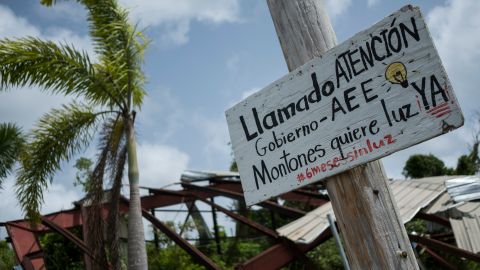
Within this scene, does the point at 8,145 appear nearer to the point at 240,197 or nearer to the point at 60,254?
the point at 60,254

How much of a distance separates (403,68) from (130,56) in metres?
8.17

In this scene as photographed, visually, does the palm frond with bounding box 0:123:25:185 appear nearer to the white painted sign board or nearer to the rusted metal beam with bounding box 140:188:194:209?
the rusted metal beam with bounding box 140:188:194:209

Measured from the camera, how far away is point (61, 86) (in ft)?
28.4

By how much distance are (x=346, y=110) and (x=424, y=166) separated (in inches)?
978

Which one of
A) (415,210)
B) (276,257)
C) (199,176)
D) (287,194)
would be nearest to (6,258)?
(199,176)

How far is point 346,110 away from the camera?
186cm

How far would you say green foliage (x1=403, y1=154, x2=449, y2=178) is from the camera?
2453 cm

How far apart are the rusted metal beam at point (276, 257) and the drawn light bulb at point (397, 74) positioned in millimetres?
6319

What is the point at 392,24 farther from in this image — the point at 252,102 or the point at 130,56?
the point at 130,56

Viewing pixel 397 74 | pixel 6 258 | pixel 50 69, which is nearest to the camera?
pixel 397 74

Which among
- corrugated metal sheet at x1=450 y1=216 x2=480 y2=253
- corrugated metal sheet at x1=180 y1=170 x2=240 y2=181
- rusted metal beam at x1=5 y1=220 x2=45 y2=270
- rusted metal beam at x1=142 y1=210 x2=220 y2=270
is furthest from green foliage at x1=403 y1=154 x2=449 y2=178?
rusted metal beam at x1=5 y1=220 x2=45 y2=270

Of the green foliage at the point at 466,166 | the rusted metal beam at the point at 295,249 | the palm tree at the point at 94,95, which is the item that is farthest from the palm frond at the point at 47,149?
the green foliage at the point at 466,166

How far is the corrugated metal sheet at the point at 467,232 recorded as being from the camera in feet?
29.5

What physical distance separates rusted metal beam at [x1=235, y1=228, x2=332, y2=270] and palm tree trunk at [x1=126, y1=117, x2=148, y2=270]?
197 cm
